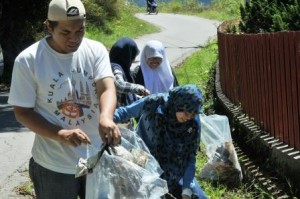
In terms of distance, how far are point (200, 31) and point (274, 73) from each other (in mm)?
21011

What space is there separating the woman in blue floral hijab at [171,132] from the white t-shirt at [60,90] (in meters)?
0.81

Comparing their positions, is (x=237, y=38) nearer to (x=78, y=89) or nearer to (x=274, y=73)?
(x=274, y=73)

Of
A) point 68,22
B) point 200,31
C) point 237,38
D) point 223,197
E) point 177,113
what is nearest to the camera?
point 68,22

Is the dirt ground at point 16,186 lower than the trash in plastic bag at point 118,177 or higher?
lower

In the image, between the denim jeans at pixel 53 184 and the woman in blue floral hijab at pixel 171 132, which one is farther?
the woman in blue floral hijab at pixel 171 132

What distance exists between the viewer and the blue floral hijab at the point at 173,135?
130 inches

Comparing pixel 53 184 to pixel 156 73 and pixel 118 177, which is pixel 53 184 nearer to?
pixel 118 177

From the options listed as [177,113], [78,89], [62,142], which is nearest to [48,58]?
[78,89]

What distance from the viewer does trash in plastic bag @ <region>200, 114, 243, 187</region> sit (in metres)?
4.85

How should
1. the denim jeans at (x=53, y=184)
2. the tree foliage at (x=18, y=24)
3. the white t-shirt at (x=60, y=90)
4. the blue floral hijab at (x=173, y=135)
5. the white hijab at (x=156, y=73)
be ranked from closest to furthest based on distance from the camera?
the white t-shirt at (x=60, y=90)
the denim jeans at (x=53, y=184)
the blue floral hijab at (x=173, y=135)
the white hijab at (x=156, y=73)
the tree foliage at (x=18, y=24)

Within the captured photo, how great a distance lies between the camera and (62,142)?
95.5 inches

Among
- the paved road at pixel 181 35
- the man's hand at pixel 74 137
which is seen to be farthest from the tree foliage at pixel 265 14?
the man's hand at pixel 74 137

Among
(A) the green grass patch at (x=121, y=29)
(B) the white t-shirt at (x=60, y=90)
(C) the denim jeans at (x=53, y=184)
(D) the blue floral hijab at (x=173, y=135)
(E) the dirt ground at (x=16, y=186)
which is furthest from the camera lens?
(A) the green grass patch at (x=121, y=29)

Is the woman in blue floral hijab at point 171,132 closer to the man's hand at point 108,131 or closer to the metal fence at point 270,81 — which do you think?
the man's hand at point 108,131
